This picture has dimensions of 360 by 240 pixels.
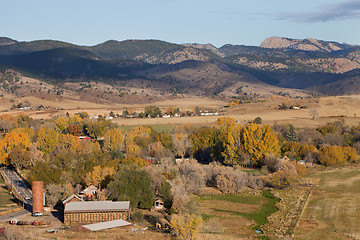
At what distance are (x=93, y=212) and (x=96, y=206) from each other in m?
1.28

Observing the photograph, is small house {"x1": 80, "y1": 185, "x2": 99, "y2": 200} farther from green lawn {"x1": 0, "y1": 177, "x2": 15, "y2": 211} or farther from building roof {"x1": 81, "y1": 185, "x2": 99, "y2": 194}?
green lawn {"x1": 0, "y1": 177, "x2": 15, "y2": 211}

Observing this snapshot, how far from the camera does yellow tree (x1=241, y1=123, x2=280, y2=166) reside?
89.8 m

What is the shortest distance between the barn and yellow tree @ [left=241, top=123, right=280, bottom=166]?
39790 millimetres

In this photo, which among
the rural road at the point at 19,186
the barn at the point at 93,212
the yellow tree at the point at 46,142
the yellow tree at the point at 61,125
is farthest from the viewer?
the yellow tree at the point at 61,125

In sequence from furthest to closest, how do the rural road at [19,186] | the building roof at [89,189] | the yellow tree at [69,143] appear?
the yellow tree at [69,143] < the building roof at [89,189] < the rural road at [19,186]

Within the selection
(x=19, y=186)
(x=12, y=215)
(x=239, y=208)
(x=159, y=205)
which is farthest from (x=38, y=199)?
(x=239, y=208)

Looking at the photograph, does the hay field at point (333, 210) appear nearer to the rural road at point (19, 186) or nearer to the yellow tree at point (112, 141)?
the rural road at point (19, 186)

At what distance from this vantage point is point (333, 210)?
60.1m

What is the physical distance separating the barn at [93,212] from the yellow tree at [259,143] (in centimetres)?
3979

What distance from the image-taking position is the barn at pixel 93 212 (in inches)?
2100

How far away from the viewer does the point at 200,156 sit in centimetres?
10131

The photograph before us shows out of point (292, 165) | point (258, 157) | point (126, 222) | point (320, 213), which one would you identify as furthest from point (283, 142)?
point (126, 222)

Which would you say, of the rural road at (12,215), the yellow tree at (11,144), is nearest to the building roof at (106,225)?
the rural road at (12,215)

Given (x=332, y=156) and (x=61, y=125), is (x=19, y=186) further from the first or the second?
(x=332, y=156)
